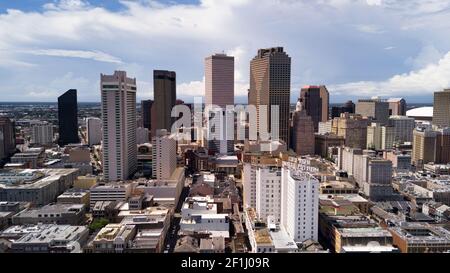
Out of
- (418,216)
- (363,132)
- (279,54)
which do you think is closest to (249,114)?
(279,54)

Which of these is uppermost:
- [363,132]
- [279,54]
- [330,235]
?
[279,54]

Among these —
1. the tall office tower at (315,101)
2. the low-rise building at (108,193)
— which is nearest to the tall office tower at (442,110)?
the tall office tower at (315,101)

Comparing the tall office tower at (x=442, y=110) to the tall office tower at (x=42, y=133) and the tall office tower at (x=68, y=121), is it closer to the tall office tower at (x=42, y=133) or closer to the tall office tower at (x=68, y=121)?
the tall office tower at (x=68, y=121)

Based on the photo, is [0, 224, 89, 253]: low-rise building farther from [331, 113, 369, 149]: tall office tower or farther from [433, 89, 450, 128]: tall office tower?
[433, 89, 450, 128]: tall office tower

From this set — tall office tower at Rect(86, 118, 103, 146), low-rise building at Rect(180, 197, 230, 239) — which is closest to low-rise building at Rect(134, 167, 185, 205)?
low-rise building at Rect(180, 197, 230, 239)

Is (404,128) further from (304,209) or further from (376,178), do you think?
(304,209)
